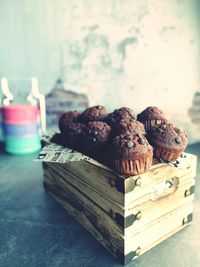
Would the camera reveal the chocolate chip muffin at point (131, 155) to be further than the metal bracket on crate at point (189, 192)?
No

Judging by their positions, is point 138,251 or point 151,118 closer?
point 138,251

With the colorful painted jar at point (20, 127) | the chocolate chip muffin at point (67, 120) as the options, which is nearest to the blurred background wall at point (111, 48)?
the colorful painted jar at point (20, 127)

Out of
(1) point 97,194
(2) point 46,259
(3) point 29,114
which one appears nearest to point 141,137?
(1) point 97,194

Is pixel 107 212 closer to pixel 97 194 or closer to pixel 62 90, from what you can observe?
pixel 97 194

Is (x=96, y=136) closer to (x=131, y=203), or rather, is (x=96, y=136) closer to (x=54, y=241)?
(x=131, y=203)

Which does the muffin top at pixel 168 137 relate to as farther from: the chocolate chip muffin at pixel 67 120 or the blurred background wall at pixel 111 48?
the blurred background wall at pixel 111 48

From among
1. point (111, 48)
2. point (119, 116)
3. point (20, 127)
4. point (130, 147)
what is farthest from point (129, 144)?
point (111, 48)

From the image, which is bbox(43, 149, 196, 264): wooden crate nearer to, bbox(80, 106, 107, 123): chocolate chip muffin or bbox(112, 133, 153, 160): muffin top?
bbox(112, 133, 153, 160): muffin top
